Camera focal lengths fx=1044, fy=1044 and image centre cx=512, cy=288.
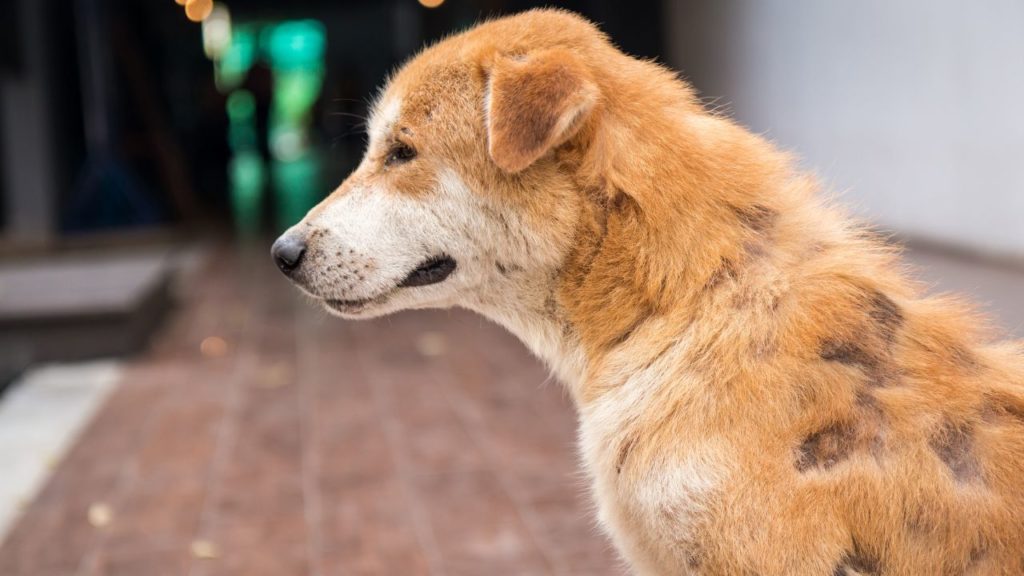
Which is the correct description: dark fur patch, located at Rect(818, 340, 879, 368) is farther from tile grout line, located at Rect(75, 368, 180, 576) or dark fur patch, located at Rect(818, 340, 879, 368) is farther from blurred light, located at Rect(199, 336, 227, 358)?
blurred light, located at Rect(199, 336, 227, 358)

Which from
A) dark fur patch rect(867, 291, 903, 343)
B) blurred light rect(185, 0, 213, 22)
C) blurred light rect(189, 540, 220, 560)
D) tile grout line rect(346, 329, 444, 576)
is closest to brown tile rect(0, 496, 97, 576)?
blurred light rect(189, 540, 220, 560)

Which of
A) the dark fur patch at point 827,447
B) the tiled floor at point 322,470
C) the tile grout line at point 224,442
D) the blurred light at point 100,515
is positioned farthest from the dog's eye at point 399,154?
the blurred light at point 100,515

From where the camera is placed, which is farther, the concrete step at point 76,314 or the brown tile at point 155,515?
the concrete step at point 76,314

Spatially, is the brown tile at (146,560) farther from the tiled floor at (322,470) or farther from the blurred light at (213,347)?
the blurred light at (213,347)

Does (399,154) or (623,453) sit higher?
(399,154)

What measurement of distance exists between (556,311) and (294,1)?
27290mm

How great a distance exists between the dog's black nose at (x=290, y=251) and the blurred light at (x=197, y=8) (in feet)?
57.0

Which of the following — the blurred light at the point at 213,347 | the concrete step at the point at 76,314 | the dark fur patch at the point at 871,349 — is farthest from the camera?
the blurred light at the point at 213,347

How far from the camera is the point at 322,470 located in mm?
4570

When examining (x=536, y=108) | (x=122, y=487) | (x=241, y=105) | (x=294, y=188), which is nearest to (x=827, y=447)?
(x=536, y=108)

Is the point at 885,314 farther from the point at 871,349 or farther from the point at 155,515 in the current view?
the point at 155,515

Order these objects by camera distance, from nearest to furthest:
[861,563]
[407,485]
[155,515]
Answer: [861,563] → [155,515] → [407,485]

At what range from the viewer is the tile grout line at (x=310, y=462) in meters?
3.79

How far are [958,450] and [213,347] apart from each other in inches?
225
